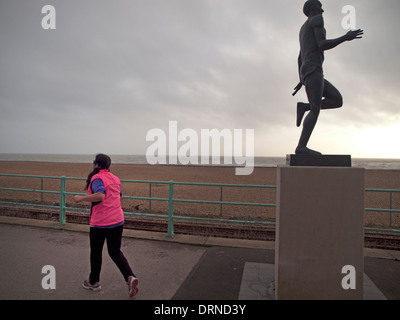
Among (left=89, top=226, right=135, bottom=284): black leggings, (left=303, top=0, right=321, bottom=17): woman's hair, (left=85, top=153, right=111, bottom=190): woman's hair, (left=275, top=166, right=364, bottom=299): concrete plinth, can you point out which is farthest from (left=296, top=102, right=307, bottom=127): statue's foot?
(left=89, top=226, right=135, bottom=284): black leggings

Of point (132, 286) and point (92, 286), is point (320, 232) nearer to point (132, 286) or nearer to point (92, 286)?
point (132, 286)

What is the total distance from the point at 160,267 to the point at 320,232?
2536 mm

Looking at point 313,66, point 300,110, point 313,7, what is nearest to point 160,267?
point 300,110

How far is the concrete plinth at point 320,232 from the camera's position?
2709 millimetres

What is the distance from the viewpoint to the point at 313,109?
3357 mm

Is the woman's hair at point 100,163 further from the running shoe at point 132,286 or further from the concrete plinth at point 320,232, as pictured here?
the concrete plinth at point 320,232

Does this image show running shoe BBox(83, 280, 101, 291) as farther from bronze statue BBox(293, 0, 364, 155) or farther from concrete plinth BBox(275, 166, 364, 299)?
bronze statue BBox(293, 0, 364, 155)

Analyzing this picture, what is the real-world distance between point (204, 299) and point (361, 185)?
2.36 meters

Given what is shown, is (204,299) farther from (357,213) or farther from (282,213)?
(357,213)

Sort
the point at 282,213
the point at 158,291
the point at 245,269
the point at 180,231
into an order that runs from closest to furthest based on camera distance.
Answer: the point at 282,213
the point at 158,291
the point at 245,269
the point at 180,231

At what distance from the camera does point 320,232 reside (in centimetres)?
276

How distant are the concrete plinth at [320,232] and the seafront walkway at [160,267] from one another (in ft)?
1.76

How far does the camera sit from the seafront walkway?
121 inches
